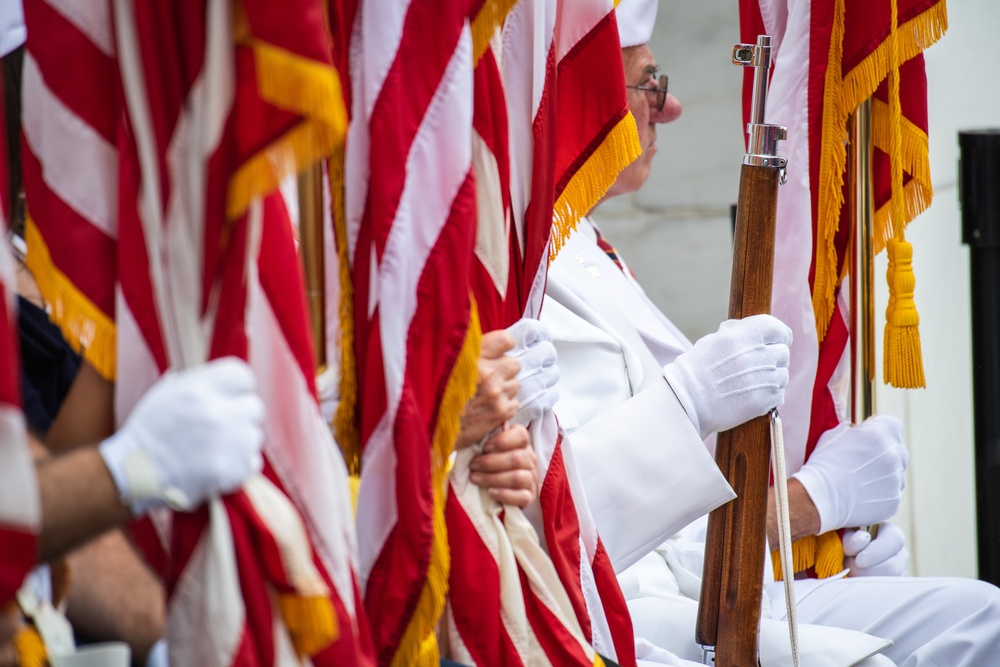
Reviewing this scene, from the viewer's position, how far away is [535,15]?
1699mm

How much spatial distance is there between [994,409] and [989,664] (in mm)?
867

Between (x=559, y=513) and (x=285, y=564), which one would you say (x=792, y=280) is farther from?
(x=285, y=564)

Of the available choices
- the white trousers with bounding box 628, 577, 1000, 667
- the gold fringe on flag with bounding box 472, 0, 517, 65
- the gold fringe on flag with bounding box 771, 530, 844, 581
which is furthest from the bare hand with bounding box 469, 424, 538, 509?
the gold fringe on flag with bounding box 771, 530, 844, 581

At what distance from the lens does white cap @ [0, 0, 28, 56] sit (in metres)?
1.43

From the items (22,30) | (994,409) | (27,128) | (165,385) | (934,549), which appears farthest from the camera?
(934,549)

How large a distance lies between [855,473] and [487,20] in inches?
53.3

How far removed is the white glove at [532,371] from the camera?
1.73 meters

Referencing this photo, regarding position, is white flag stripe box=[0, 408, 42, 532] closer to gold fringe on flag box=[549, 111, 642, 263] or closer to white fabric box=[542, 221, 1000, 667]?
gold fringe on flag box=[549, 111, 642, 263]

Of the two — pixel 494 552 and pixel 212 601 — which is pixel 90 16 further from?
pixel 494 552

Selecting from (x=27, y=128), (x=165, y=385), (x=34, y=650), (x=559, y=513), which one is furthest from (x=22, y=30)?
(x=559, y=513)

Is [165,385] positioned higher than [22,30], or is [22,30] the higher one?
[22,30]

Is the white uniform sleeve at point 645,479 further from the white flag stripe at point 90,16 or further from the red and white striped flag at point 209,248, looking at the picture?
the white flag stripe at point 90,16

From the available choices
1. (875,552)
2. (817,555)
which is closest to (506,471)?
(817,555)

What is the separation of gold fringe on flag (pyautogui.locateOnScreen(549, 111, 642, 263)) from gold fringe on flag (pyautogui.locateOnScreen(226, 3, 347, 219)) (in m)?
0.74
